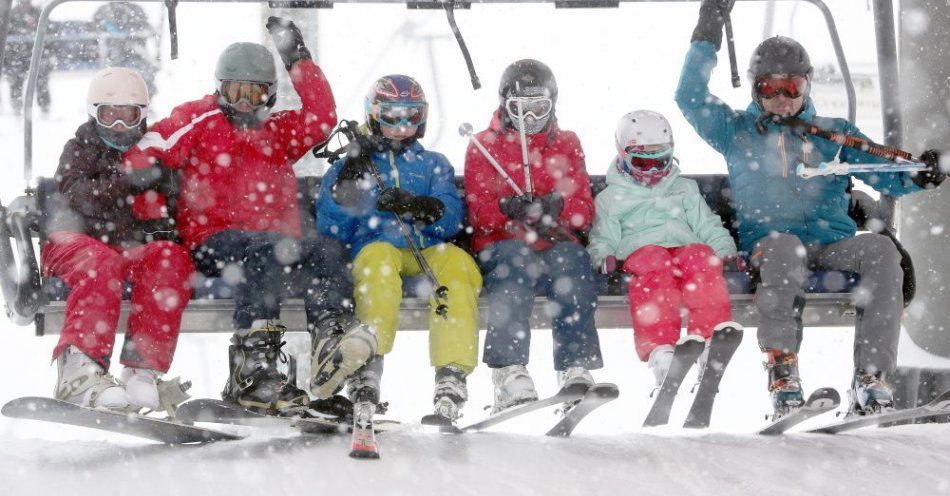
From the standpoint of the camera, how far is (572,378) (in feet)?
13.5

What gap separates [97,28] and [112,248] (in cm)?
891

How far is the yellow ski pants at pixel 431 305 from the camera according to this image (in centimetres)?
415

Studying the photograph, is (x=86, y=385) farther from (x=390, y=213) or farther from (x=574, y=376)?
(x=574, y=376)

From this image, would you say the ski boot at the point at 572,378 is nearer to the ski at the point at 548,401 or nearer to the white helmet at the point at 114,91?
the ski at the point at 548,401

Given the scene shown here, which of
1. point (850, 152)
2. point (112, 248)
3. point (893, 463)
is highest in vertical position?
point (850, 152)

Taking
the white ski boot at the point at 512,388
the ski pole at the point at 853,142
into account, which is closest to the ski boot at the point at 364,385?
the white ski boot at the point at 512,388

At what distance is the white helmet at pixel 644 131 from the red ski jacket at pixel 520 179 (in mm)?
231

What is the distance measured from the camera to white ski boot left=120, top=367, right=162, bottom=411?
13.1 ft

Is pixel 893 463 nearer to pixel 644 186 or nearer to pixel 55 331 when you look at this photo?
pixel 644 186

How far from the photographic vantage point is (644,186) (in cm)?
487

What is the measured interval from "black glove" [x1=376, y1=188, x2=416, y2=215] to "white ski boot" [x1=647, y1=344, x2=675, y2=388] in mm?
1095

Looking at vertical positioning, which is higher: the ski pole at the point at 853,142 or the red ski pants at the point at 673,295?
the ski pole at the point at 853,142

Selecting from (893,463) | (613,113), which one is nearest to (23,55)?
(613,113)

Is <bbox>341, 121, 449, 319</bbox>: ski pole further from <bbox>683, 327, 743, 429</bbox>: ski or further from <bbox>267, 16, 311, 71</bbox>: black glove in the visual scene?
<bbox>683, 327, 743, 429</bbox>: ski
